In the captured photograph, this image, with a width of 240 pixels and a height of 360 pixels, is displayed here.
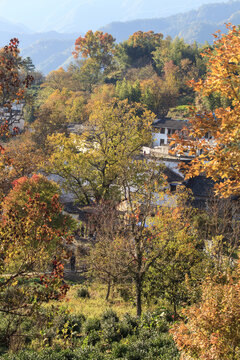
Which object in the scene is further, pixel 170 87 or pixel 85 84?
pixel 85 84

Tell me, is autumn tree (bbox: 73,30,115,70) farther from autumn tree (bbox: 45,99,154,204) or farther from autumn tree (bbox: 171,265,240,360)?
autumn tree (bbox: 171,265,240,360)

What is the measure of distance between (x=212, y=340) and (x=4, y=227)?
16.9 feet

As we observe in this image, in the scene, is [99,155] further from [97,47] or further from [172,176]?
[97,47]

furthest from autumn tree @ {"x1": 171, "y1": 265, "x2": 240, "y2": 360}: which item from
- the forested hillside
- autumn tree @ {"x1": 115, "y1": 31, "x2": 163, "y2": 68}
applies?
autumn tree @ {"x1": 115, "y1": 31, "x2": 163, "y2": 68}

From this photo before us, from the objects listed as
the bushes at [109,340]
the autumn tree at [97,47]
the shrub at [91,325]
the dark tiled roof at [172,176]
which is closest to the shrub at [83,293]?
the bushes at [109,340]

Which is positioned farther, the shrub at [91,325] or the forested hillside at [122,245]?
the shrub at [91,325]

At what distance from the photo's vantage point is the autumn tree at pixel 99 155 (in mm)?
27984

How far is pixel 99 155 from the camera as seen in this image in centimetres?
2811

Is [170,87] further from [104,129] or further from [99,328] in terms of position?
[99,328]

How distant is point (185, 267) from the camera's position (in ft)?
51.6

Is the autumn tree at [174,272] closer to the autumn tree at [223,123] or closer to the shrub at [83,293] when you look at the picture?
the shrub at [83,293]

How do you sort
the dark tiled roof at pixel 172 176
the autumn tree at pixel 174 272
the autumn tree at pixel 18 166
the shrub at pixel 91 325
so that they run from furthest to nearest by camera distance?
1. the dark tiled roof at pixel 172 176
2. the autumn tree at pixel 18 166
3. the autumn tree at pixel 174 272
4. the shrub at pixel 91 325

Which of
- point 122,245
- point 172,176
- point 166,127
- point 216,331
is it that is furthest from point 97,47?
point 216,331

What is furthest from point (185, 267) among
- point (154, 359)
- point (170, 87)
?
point (170, 87)
